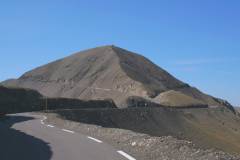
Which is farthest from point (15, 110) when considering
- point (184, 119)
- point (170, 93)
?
point (170, 93)

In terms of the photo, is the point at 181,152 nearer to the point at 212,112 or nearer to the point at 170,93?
the point at 212,112

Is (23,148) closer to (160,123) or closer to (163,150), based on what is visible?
(163,150)

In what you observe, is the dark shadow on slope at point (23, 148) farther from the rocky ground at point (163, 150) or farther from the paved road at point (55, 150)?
the rocky ground at point (163, 150)

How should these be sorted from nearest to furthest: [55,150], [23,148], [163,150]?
1. [163,150]
2. [55,150]
3. [23,148]

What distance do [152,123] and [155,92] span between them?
8252cm

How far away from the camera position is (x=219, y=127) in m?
127

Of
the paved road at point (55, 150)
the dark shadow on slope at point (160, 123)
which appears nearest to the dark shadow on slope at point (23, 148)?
the paved road at point (55, 150)

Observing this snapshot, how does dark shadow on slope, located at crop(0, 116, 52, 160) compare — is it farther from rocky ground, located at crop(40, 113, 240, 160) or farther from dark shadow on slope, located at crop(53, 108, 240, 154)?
dark shadow on slope, located at crop(53, 108, 240, 154)

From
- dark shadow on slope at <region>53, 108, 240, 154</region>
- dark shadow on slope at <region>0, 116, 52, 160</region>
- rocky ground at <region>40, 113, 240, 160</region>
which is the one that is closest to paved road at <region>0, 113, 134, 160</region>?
dark shadow on slope at <region>0, 116, 52, 160</region>

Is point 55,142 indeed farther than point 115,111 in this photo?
No

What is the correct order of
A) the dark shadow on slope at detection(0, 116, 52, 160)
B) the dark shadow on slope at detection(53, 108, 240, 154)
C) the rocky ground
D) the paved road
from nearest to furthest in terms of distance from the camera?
1. the rocky ground
2. the paved road
3. the dark shadow on slope at detection(0, 116, 52, 160)
4. the dark shadow on slope at detection(53, 108, 240, 154)

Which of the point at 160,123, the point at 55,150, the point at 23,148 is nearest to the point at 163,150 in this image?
the point at 55,150

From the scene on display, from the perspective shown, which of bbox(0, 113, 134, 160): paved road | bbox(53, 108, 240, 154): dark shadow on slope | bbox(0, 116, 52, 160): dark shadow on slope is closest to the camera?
bbox(0, 113, 134, 160): paved road

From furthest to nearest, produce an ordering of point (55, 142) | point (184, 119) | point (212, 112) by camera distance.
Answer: point (212, 112) → point (184, 119) → point (55, 142)
